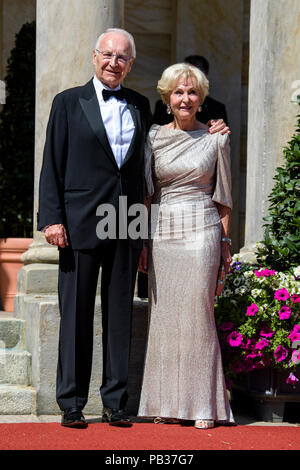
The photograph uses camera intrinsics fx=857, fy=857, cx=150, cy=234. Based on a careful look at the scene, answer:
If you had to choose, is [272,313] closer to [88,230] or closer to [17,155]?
[88,230]

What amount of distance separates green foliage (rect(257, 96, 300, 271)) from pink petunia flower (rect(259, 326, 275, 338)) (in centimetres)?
45

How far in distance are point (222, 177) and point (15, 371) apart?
1824mm

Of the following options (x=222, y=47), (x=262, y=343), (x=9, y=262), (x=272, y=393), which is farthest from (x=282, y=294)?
(x=222, y=47)

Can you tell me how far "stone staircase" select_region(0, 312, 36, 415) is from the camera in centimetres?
530

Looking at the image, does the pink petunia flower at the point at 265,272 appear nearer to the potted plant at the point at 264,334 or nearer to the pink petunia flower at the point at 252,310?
the potted plant at the point at 264,334

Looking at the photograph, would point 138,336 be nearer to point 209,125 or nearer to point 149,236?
point 149,236

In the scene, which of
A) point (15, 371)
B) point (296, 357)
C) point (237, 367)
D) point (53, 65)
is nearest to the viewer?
point (296, 357)

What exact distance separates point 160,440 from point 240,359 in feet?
3.26

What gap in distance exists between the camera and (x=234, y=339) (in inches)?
211

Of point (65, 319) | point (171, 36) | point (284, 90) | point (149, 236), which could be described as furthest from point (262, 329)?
point (171, 36)

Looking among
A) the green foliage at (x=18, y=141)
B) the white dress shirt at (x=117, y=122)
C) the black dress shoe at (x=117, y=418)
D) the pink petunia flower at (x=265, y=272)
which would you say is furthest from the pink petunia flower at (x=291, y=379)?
the green foliage at (x=18, y=141)

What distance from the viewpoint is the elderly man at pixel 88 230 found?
4.81 meters

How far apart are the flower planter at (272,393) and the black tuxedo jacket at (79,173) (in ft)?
4.22

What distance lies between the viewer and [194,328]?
5.01 m
